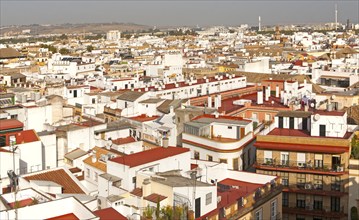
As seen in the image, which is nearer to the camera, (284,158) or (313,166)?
(313,166)

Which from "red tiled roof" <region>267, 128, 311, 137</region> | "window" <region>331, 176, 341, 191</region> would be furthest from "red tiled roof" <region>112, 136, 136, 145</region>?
"window" <region>331, 176, 341, 191</region>

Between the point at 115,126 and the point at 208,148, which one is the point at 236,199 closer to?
the point at 208,148

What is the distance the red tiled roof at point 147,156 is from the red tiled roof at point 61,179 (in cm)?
142

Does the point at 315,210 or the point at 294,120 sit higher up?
the point at 294,120

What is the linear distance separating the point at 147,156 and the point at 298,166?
525 cm

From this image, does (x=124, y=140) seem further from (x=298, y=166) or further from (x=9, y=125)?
(x=298, y=166)

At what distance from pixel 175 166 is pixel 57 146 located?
649cm

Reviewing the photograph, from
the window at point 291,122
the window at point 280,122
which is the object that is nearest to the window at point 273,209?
the window at point 291,122

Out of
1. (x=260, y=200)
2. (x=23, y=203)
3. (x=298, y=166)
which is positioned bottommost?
(x=260, y=200)

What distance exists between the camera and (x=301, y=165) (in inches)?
756

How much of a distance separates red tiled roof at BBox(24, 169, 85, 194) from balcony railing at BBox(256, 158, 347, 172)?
6695 millimetres

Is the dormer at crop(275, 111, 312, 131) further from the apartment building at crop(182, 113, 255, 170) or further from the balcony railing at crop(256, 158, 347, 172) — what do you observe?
the balcony railing at crop(256, 158, 347, 172)

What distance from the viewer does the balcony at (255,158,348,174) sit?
18.6 meters

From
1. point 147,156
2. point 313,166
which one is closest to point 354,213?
point 313,166
